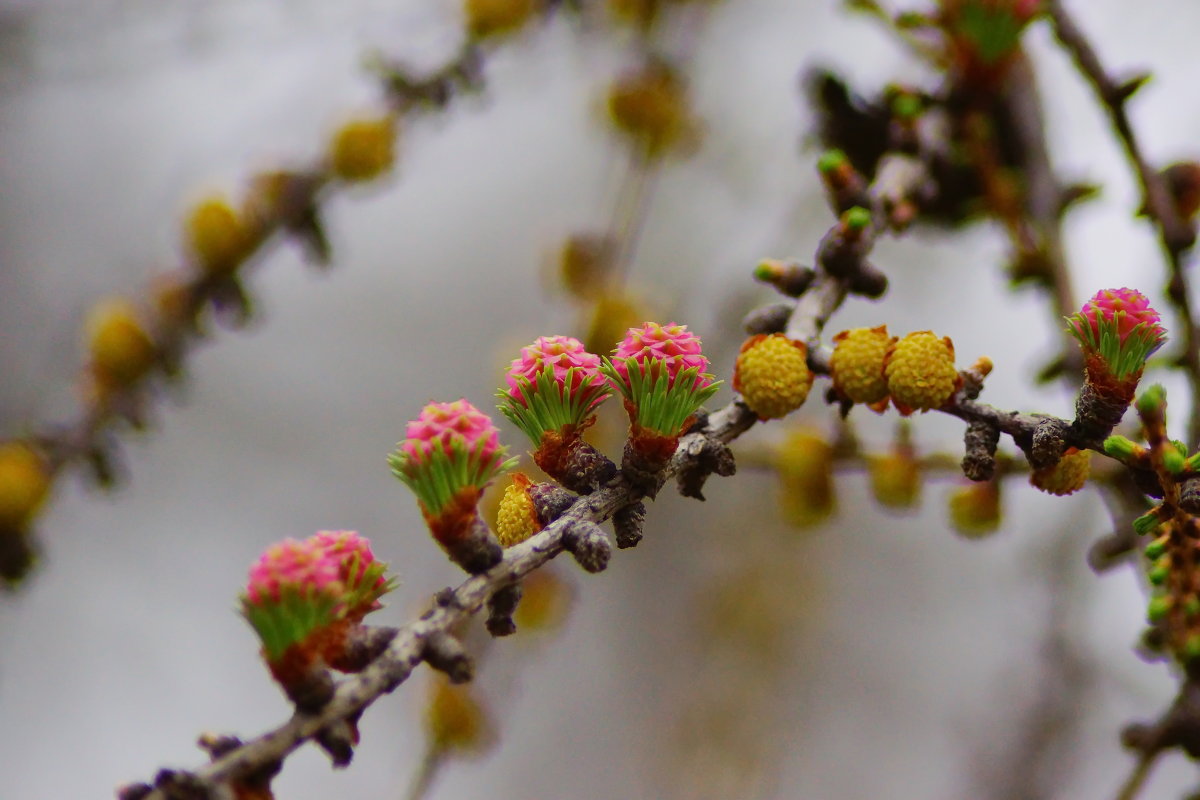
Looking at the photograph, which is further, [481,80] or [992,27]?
[481,80]

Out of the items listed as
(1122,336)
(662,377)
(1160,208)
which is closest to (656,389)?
(662,377)

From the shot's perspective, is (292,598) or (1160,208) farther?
(1160,208)

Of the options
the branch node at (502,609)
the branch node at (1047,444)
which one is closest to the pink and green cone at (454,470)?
the branch node at (502,609)

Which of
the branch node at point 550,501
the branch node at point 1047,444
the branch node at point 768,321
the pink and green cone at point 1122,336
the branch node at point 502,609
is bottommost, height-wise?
the branch node at point 1047,444

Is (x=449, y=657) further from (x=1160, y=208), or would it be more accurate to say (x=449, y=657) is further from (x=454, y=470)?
(x=1160, y=208)

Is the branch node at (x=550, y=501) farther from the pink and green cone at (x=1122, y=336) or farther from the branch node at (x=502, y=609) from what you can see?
the pink and green cone at (x=1122, y=336)

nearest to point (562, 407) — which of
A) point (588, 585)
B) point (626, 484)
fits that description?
point (626, 484)

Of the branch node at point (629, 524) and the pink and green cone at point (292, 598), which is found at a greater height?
the pink and green cone at point (292, 598)

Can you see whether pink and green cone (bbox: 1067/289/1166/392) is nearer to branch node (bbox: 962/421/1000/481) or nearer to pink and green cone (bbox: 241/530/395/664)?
branch node (bbox: 962/421/1000/481)

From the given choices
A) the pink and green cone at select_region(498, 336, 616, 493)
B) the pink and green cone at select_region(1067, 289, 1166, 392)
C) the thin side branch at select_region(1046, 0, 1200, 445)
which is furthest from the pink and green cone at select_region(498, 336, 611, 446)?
the thin side branch at select_region(1046, 0, 1200, 445)

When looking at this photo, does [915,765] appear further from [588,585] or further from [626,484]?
[626,484]

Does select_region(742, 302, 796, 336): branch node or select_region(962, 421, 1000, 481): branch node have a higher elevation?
select_region(742, 302, 796, 336): branch node
